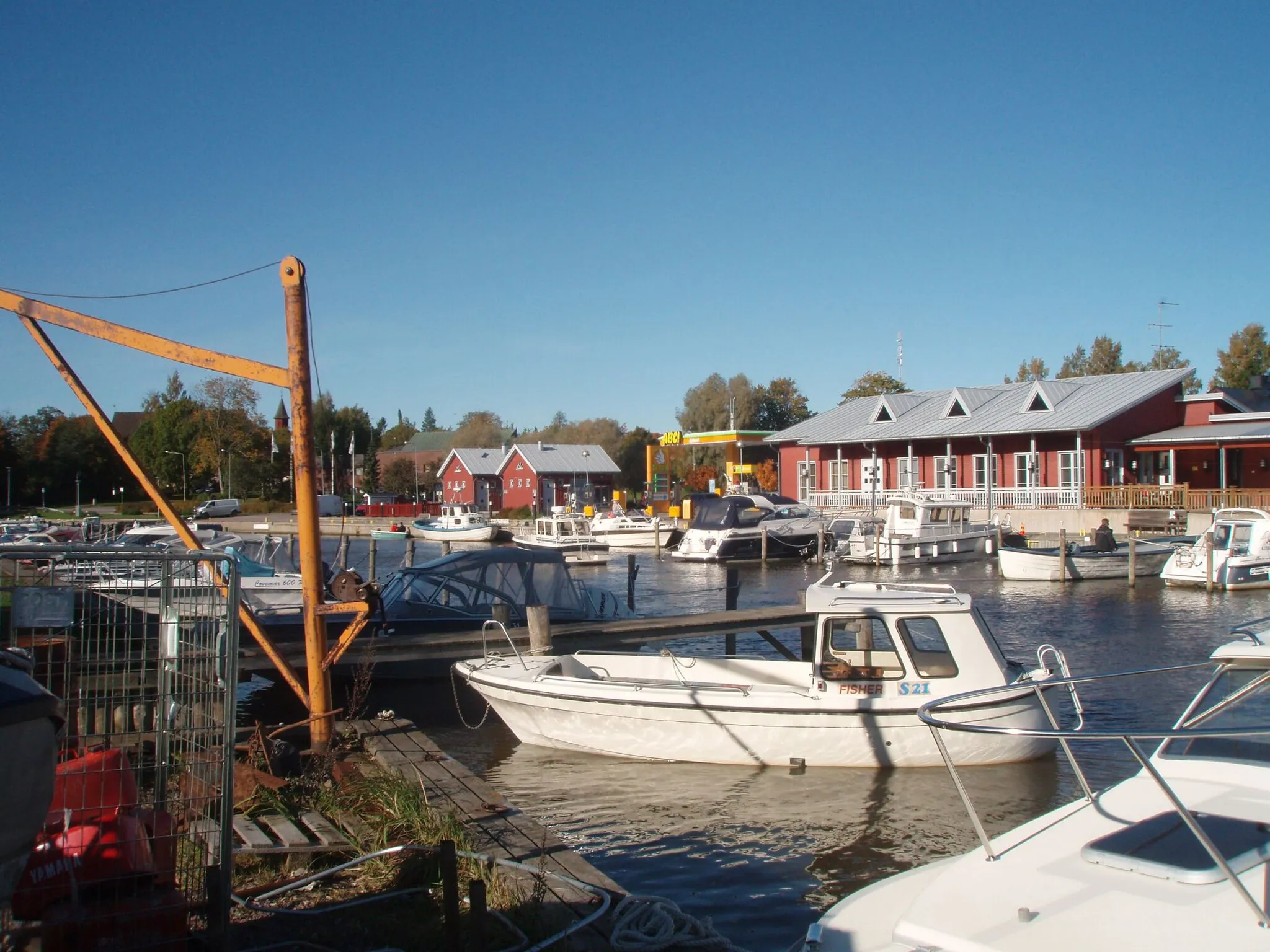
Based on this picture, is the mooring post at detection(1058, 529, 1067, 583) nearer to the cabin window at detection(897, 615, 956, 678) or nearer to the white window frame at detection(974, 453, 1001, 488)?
the white window frame at detection(974, 453, 1001, 488)

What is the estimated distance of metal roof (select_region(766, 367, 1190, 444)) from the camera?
45.0m

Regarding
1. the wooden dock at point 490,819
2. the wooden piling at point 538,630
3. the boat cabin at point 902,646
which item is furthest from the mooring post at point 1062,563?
the wooden dock at point 490,819

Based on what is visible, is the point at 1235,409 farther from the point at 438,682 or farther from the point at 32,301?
the point at 32,301

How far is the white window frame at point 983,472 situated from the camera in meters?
47.8

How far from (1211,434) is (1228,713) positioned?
1656 inches

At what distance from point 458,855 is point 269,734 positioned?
3.49 m

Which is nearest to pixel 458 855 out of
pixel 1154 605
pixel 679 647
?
pixel 679 647

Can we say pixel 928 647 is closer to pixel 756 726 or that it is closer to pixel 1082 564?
pixel 756 726

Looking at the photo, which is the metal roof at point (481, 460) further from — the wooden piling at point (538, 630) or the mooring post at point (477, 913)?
the mooring post at point (477, 913)

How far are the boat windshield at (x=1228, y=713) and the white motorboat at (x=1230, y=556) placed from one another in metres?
25.7

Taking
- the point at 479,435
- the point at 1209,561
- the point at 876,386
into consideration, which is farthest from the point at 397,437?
the point at 1209,561

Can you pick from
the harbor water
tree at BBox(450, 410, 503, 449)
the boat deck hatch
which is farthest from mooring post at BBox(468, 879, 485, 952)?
tree at BBox(450, 410, 503, 449)

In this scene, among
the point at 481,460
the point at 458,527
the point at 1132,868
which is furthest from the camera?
the point at 481,460

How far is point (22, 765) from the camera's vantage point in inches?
143
